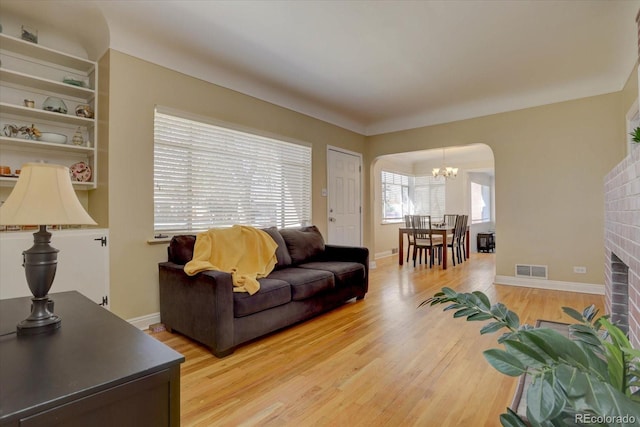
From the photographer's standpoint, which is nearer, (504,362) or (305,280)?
(504,362)

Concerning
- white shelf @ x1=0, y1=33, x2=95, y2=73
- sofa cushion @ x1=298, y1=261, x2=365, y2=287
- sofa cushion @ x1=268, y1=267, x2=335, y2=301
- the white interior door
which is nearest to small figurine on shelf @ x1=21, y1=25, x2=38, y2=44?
white shelf @ x1=0, y1=33, x2=95, y2=73

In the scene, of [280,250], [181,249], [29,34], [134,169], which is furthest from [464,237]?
[29,34]

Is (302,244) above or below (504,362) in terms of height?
below

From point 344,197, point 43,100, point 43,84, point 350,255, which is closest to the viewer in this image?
point 43,84

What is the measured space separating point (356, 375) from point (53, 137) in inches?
126

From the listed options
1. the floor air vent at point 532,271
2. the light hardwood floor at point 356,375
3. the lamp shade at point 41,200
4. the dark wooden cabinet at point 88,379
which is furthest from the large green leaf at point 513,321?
the floor air vent at point 532,271

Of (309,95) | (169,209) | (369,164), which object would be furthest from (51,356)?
(369,164)

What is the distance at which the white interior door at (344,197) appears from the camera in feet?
17.0

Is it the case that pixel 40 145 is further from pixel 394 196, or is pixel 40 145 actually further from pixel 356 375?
pixel 394 196

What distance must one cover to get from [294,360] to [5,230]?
2.39 meters

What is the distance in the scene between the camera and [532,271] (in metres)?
4.44

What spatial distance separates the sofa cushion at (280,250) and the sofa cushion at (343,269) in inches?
7.1

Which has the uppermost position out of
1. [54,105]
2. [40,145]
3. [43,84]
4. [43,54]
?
[43,54]

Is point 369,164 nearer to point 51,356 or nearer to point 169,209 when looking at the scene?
point 169,209
